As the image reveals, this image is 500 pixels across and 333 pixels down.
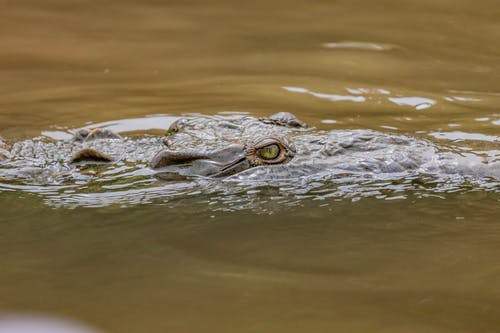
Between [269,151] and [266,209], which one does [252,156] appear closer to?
[269,151]

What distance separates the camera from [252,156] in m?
5.32

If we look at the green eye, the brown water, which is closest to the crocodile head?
the green eye

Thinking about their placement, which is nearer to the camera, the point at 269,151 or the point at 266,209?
the point at 266,209

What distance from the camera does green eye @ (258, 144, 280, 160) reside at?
209 inches

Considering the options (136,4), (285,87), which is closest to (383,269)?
(285,87)

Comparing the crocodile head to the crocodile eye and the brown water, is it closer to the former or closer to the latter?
the crocodile eye

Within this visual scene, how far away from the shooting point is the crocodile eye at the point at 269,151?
5.31m

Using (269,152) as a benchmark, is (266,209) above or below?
below

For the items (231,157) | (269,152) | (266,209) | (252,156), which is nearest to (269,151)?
(269,152)

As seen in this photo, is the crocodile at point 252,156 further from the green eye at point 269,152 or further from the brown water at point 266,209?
the brown water at point 266,209

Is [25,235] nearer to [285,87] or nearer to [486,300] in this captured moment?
[486,300]

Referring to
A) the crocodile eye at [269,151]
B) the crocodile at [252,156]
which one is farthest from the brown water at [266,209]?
the crocodile eye at [269,151]

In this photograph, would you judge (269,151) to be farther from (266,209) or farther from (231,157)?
(266,209)

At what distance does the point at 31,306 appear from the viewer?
3.47 m
